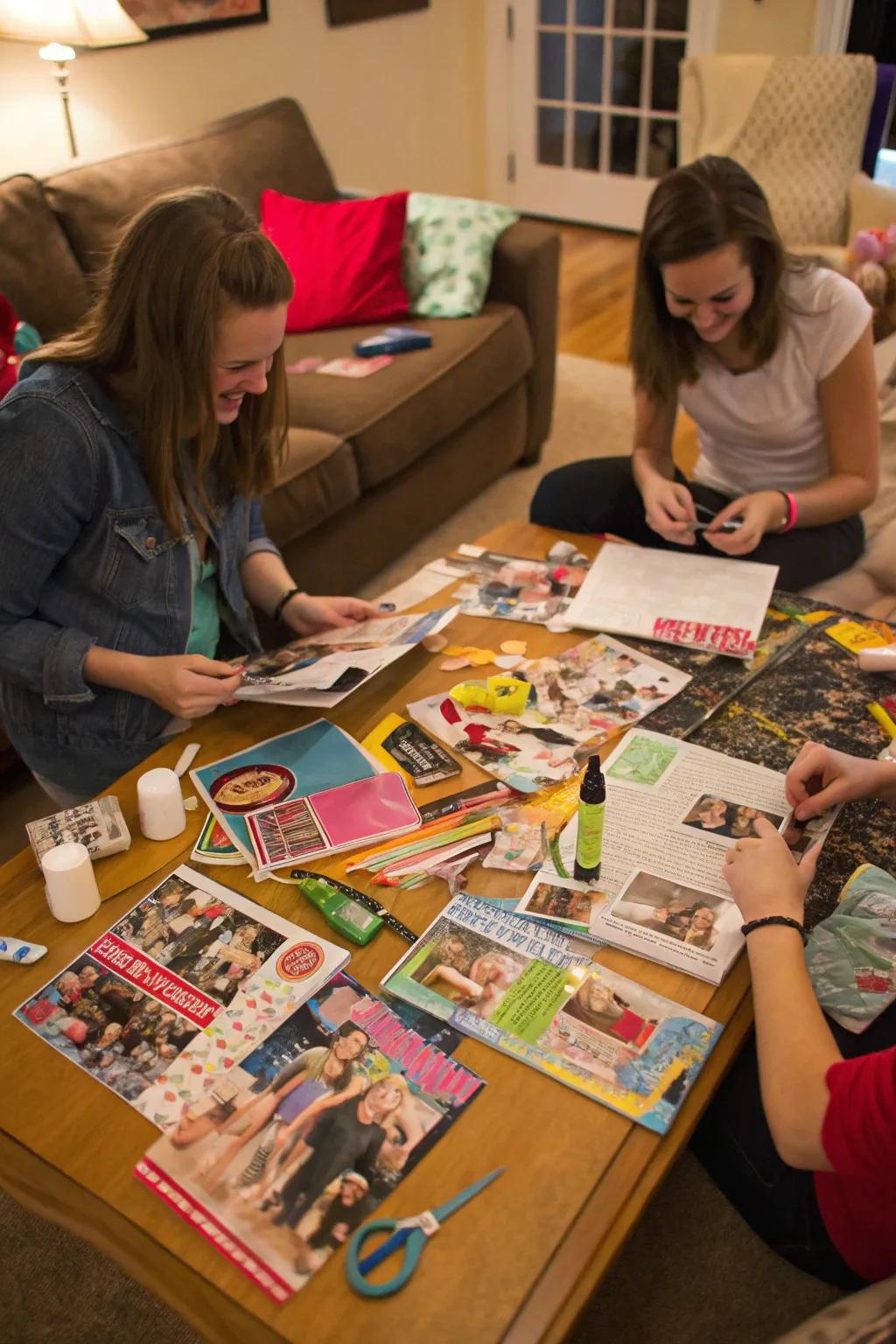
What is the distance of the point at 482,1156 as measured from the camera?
954mm

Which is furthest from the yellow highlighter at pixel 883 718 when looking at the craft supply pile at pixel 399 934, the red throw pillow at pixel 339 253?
the red throw pillow at pixel 339 253

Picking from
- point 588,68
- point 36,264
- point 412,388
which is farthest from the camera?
point 588,68

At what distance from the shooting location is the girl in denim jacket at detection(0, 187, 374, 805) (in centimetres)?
129

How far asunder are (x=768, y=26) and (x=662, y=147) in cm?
62

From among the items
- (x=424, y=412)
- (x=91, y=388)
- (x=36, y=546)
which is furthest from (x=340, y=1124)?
(x=424, y=412)

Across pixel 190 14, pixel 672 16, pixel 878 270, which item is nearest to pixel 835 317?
pixel 878 270

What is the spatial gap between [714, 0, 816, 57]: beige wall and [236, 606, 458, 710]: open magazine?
373cm

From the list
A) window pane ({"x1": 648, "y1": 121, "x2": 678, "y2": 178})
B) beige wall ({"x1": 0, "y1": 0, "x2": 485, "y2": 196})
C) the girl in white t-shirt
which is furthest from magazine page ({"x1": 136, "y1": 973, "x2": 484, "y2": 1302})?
window pane ({"x1": 648, "y1": 121, "x2": 678, "y2": 178})

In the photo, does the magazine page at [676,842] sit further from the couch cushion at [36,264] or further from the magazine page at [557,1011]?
the couch cushion at [36,264]

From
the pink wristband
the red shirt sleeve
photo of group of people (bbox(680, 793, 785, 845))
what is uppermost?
the red shirt sleeve

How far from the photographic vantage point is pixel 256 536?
1779 millimetres

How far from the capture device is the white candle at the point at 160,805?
1270 millimetres

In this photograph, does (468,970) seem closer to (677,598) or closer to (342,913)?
(342,913)

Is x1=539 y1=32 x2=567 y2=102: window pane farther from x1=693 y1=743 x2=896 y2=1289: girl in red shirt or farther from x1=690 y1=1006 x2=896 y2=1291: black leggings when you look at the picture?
x1=690 y1=1006 x2=896 y2=1291: black leggings
